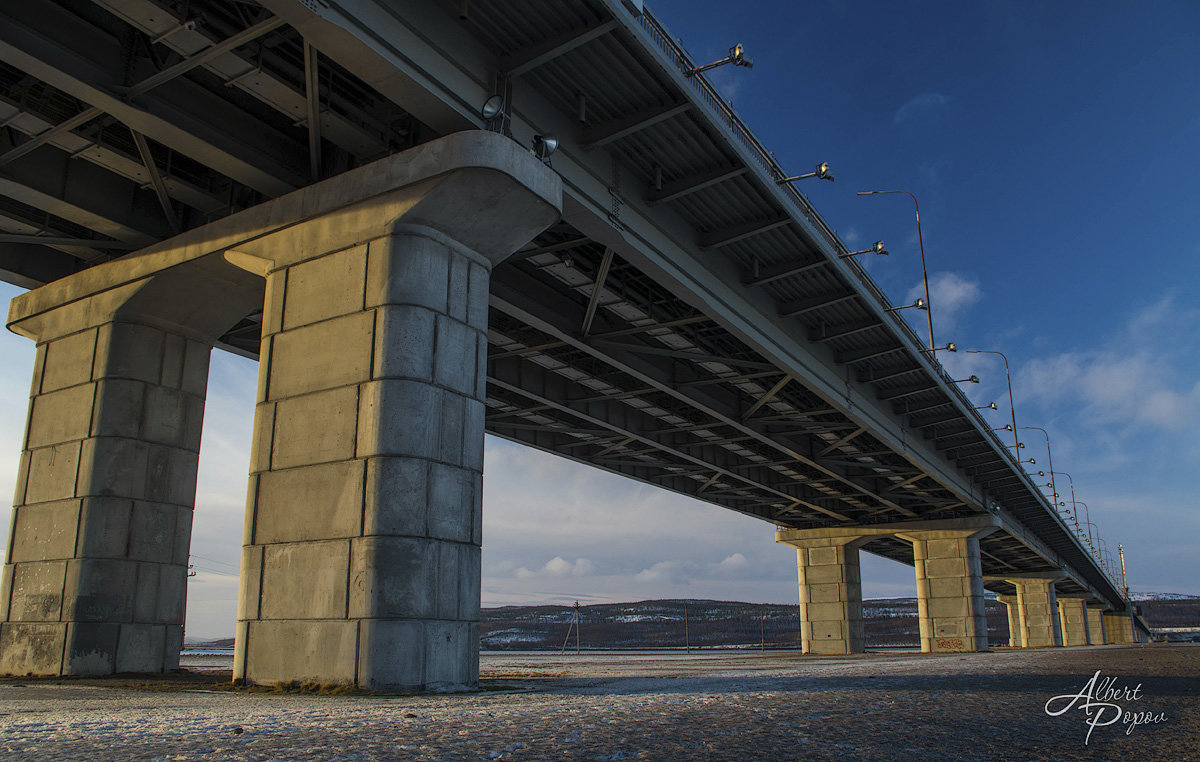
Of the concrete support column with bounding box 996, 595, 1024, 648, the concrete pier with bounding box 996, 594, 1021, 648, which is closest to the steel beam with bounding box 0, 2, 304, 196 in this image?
the concrete support column with bounding box 996, 595, 1024, 648

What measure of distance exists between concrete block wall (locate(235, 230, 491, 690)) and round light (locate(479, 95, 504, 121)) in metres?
2.10

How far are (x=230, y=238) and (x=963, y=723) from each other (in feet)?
40.0

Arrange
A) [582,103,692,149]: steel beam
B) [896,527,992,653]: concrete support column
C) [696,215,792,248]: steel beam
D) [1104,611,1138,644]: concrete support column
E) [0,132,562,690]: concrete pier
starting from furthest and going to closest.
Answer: [1104,611,1138,644]: concrete support column → [896,527,992,653]: concrete support column → [696,215,792,248]: steel beam → [582,103,692,149]: steel beam → [0,132,562,690]: concrete pier

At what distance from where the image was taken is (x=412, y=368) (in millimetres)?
10859

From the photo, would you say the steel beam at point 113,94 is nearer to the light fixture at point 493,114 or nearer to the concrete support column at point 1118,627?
the light fixture at point 493,114

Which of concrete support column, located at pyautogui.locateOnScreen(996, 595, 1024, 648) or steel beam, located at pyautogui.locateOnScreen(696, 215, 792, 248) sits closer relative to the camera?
steel beam, located at pyautogui.locateOnScreen(696, 215, 792, 248)

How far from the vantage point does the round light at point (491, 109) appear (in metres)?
12.4

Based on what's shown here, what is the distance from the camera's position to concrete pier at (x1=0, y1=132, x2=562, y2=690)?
10367 mm

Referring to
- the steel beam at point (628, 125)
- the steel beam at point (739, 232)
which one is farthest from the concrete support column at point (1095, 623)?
the steel beam at point (628, 125)

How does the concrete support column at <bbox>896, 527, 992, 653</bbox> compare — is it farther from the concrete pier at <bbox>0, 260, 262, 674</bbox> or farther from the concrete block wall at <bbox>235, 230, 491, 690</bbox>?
the concrete block wall at <bbox>235, 230, 491, 690</bbox>

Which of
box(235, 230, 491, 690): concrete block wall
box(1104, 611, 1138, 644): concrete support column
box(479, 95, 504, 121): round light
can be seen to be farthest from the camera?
box(1104, 611, 1138, 644): concrete support column

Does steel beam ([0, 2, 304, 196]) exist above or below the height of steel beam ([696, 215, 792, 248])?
below

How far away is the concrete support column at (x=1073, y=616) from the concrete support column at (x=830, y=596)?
240 feet

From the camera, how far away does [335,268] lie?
467 inches
